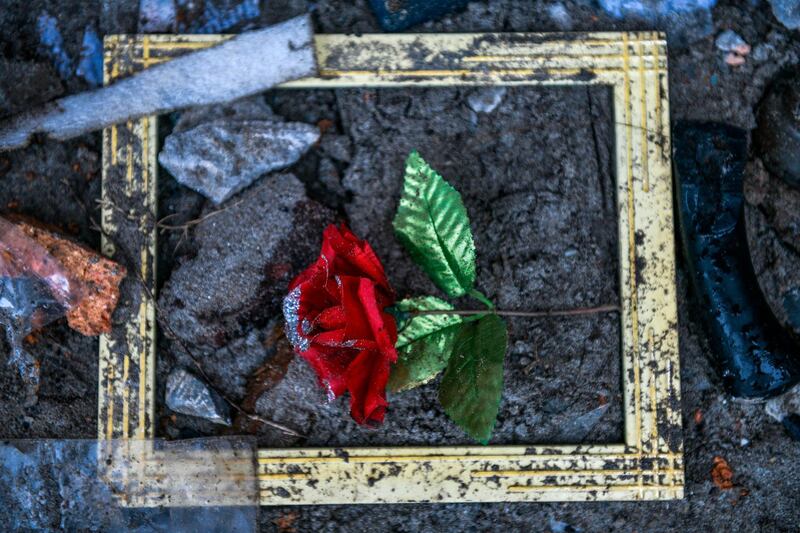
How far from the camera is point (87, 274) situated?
1.60 m

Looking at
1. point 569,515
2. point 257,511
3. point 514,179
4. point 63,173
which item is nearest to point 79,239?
point 63,173

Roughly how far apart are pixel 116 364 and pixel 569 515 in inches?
48.4

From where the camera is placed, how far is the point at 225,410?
1.64 m

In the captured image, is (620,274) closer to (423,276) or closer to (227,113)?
(423,276)

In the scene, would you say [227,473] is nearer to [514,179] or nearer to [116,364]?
[116,364]

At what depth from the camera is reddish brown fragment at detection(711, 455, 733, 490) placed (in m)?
1.68

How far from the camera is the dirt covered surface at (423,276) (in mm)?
1639

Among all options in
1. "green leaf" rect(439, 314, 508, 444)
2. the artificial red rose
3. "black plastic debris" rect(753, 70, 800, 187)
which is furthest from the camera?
"black plastic debris" rect(753, 70, 800, 187)

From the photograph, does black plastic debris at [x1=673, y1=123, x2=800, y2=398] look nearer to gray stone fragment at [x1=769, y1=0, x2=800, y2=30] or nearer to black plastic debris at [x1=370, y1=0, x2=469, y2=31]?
gray stone fragment at [x1=769, y1=0, x2=800, y2=30]

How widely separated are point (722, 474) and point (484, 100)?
116cm

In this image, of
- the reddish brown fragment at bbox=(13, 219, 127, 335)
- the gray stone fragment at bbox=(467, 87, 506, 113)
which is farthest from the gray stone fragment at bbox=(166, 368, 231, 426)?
the gray stone fragment at bbox=(467, 87, 506, 113)

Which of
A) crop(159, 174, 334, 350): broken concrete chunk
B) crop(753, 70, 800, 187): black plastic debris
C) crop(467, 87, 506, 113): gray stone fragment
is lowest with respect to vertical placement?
crop(159, 174, 334, 350): broken concrete chunk

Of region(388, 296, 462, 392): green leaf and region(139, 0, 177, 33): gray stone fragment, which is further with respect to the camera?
region(139, 0, 177, 33): gray stone fragment

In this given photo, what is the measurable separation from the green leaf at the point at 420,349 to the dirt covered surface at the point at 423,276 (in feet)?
0.55
